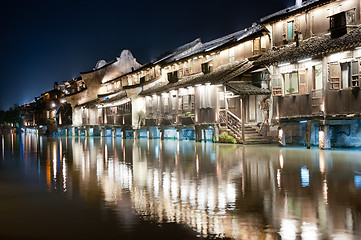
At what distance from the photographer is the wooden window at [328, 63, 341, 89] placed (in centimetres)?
2487

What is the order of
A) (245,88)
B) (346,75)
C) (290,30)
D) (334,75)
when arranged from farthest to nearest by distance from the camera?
(245,88), (290,30), (346,75), (334,75)

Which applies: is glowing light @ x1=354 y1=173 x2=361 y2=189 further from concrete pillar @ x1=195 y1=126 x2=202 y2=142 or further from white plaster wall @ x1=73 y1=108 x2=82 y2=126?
white plaster wall @ x1=73 y1=108 x2=82 y2=126

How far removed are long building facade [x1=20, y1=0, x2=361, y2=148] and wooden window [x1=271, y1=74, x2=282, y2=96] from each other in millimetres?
29

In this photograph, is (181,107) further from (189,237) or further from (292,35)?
(189,237)

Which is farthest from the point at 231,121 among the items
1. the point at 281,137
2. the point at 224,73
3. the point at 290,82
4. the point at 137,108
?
the point at 137,108

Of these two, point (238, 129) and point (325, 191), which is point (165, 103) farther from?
point (325, 191)

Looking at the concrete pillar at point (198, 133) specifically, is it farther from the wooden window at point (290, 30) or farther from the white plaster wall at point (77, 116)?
the white plaster wall at point (77, 116)

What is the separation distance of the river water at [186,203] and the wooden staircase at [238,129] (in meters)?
16.0

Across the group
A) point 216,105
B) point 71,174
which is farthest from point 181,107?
point 71,174

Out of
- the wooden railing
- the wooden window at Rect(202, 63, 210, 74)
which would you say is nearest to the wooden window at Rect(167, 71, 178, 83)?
the wooden window at Rect(202, 63, 210, 74)

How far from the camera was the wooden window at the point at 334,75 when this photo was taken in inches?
979

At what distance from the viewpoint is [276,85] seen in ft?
96.8

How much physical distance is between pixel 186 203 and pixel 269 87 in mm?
27362

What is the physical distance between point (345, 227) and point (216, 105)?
3099cm
